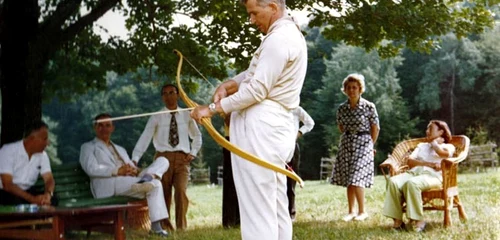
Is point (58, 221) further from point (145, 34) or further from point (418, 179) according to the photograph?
point (418, 179)

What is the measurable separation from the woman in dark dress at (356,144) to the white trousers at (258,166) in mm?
1945

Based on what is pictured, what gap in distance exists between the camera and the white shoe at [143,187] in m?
2.99

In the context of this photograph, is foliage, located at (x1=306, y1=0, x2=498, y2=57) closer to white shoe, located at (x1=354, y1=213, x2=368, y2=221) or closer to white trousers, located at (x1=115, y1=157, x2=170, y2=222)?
white shoe, located at (x1=354, y1=213, x2=368, y2=221)

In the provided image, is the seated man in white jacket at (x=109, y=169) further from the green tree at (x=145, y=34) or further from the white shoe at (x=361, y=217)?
the white shoe at (x=361, y=217)

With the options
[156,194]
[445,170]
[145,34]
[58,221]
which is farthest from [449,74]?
[58,221]

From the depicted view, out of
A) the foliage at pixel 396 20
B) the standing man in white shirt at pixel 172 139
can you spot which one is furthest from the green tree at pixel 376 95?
the standing man in white shirt at pixel 172 139

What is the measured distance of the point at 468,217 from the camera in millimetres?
4445

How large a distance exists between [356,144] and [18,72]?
2.15 meters

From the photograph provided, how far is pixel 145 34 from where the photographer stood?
11.0ft

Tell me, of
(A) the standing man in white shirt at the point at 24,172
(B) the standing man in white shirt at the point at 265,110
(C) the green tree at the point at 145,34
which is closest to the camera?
(B) the standing man in white shirt at the point at 265,110

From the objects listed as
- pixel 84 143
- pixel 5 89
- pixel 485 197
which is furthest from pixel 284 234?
pixel 485 197

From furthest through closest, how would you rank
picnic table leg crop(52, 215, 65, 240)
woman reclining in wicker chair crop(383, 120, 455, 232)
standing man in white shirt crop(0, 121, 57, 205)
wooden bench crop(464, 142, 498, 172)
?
wooden bench crop(464, 142, 498, 172) < woman reclining in wicker chair crop(383, 120, 455, 232) < standing man in white shirt crop(0, 121, 57, 205) < picnic table leg crop(52, 215, 65, 240)

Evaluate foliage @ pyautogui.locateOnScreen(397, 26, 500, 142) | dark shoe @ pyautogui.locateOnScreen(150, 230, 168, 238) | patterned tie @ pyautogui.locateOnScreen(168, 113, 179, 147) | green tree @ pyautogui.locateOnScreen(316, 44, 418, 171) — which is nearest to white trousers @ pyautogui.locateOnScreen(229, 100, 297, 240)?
patterned tie @ pyautogui.locateOnScreen(168, 113, 179, 147)

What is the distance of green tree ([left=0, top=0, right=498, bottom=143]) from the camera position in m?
2.88
